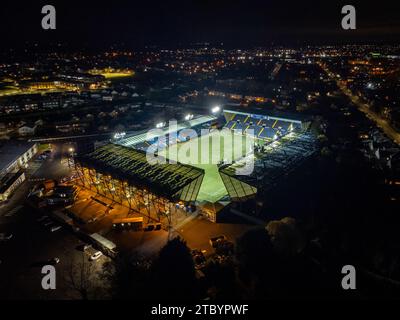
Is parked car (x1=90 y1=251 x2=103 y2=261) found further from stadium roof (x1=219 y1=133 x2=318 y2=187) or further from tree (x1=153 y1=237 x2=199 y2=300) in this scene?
stadium roof (x1=219 y1=133 x2=318 y2=187)

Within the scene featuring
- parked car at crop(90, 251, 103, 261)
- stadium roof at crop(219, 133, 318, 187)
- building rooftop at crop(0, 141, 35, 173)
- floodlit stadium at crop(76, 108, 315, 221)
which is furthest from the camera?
building rooftop at crop(0, 141, 35, 173)

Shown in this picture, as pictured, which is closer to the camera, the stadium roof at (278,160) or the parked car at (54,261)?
the parked car at (54,261)

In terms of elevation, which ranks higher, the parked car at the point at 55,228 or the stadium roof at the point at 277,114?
the stadium roof at the point at 277,114

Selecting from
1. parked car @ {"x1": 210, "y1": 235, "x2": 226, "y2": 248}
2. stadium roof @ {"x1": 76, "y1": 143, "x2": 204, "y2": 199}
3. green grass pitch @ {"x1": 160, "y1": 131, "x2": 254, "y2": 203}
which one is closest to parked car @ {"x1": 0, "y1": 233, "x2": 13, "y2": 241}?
stadium roof @ {"x1": 76, "y1": 143, "x2": 204, "y2": 199}

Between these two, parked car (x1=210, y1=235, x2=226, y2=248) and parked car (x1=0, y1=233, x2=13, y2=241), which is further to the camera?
parked car (x1=0, y1=233, x2=13, y2=241)

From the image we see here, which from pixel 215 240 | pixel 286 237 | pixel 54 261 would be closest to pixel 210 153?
pixel 215 240

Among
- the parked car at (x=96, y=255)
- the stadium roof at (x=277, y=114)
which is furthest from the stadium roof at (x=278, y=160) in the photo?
the parked car at (x=96, y=255)

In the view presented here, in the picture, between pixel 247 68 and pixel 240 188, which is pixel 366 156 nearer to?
pixel 240 188

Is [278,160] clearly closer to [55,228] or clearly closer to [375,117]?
[55,228]

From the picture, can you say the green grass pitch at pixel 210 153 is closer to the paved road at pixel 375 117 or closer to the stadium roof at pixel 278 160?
the stadium roof at pixel 278 160
